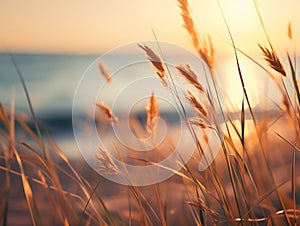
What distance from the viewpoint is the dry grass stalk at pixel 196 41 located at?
1.20m

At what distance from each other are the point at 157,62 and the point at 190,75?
9 cm

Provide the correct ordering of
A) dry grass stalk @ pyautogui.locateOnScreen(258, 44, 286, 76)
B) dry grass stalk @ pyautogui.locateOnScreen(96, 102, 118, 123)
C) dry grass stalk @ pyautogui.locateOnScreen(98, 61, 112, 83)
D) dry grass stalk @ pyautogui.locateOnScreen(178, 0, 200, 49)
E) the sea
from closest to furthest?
dry grass stalk @ pyautogui.locateOnScreen(258, 44, 286, 76)
dry grass stalk @ pyautogui.locateOnScreen(178, 0, 200, 49)
dry grass stalk @ pyautogui.locateOnScreen(96, 102, 118, 123)
dry grass stalk @ pyautogui.locateOnScreen(98, 61, 112, 83)
the sea

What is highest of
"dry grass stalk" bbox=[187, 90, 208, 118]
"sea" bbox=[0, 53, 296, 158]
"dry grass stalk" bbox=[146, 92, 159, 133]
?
"sea" bbox=[0, 53, 296, 158]

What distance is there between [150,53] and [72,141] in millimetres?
4806

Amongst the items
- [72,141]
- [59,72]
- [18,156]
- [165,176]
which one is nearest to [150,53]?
[18,156]

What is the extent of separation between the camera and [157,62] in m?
1.16

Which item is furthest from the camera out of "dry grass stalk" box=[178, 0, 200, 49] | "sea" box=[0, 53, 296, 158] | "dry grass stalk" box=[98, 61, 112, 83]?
"sea" box=[0, 53, 296, 158]

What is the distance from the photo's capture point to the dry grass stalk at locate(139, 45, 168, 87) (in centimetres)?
113

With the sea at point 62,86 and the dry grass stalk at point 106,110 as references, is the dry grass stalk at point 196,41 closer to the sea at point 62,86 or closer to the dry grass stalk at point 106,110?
the sea at point 62,86

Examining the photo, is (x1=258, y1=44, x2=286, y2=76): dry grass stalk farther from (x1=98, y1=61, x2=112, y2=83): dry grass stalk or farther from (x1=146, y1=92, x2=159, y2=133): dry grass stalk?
(x1=98, y1=61, x2=112, y2=83): dry grass stalk

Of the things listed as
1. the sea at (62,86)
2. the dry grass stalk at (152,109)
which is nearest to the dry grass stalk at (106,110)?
the dry grass stalk at (152,109)

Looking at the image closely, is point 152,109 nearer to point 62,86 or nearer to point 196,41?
point 196,41

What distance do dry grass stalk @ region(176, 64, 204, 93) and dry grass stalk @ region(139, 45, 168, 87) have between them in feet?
0.19

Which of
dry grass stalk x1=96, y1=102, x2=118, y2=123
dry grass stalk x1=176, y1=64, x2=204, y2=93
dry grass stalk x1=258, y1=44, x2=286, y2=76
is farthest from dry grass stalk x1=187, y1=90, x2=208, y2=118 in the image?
dry grass stalk x1=96, y1=102, x2=118, y2=123
